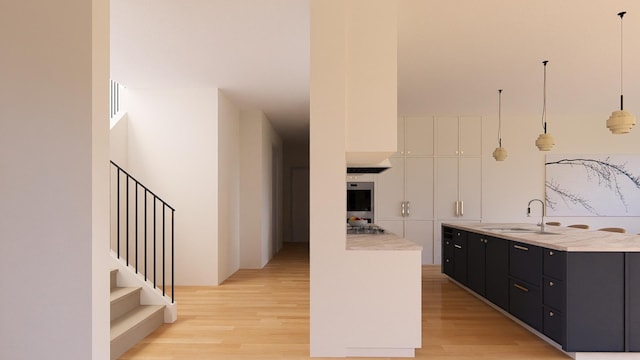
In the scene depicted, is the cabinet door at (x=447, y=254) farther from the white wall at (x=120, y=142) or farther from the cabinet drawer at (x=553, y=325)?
the white wall at (x=120, y=142)

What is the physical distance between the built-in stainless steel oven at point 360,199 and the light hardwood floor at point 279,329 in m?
2.20

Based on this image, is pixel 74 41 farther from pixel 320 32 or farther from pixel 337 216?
pixel 337 216

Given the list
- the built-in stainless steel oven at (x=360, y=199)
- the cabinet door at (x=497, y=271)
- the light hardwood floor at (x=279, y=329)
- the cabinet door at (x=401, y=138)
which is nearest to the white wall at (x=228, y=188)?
the light hardwood floor at (x=279, y=329)

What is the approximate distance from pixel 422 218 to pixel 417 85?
284 centimetres

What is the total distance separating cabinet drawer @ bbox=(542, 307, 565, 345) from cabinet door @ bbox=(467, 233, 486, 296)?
1.25 metres

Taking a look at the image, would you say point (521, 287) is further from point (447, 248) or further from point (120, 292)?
point (120, 292)

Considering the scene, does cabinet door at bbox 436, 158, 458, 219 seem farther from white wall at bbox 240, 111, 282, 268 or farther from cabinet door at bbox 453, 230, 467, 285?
white wall at bbox 240, 111, 282, 268

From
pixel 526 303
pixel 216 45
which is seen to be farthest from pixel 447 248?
→ pixel 216 45

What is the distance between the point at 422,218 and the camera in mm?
7258

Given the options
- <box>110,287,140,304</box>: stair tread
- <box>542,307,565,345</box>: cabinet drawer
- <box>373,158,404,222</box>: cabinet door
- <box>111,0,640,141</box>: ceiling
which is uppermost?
<box>111,0,640,141</box>: ceiling

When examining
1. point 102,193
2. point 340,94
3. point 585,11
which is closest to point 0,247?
point 102,193

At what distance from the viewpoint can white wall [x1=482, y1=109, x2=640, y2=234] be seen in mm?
7176

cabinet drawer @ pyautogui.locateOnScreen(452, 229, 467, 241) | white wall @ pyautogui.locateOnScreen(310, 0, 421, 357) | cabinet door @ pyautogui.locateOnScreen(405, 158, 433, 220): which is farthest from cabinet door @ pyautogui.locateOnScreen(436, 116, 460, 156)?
white wall @ pyautogui.locateOnScreen(310, 0, 421, 357)

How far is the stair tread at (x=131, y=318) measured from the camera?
3127 mm
